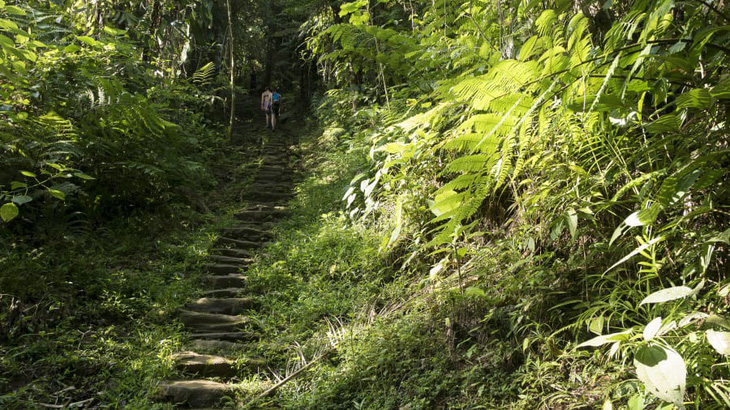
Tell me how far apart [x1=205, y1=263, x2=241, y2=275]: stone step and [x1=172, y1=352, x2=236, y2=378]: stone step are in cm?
188

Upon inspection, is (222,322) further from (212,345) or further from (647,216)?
(647,216)

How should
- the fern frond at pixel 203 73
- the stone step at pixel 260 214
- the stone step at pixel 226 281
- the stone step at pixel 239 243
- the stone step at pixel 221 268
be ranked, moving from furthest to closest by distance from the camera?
the fern frond at pixel 203 73 < the stone step at pixel 260 214 < the stone step at pixel 239 243 < the stone step at pixel 221 268 < the stone step at pixel 226 281

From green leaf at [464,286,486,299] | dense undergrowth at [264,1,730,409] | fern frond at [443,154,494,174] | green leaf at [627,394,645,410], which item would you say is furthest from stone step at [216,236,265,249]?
green leaf at [627,394,645,410]

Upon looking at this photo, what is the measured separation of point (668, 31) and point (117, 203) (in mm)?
6218

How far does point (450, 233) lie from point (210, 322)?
10.6 ft

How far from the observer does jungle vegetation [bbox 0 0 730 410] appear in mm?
1831

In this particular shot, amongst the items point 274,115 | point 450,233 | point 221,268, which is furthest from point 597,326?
point 274,115

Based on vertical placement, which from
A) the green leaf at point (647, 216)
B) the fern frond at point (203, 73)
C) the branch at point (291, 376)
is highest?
the fern frond at point (203, 73)

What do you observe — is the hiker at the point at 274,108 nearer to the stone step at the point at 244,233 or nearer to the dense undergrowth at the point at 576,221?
the stone step at the point at 244,233

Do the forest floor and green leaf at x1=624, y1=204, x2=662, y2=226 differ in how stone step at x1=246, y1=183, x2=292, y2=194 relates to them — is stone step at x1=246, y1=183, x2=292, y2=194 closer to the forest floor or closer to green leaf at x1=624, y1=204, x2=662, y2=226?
the forest floor

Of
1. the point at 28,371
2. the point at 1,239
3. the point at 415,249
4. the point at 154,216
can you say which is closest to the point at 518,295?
the point at 415,249

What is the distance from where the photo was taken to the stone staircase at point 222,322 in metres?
3.35

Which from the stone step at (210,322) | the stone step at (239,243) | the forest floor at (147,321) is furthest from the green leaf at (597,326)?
the stone step at (239,243)

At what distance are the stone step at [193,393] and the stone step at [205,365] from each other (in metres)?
0.22
